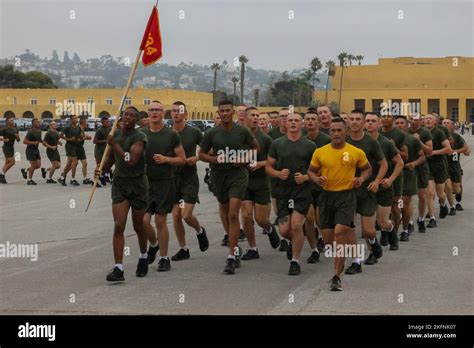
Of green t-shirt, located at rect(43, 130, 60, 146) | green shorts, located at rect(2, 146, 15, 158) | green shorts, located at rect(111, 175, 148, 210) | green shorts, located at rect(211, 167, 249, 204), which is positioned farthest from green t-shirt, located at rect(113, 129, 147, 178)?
green shorts, located at rect(2, 146, 15, 158)

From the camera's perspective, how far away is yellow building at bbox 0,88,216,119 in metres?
116

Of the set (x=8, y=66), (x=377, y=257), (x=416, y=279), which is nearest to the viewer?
(x=416, y=279)

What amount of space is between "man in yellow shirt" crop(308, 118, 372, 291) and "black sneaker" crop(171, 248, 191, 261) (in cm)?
242

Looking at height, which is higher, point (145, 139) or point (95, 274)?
point (145, 139)

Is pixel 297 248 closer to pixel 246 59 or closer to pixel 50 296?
pixel 50 296

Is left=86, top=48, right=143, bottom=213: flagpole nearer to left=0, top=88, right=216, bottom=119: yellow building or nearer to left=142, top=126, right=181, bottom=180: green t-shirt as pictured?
left=142, top=126, right=181, bottom=180: green t-shirt

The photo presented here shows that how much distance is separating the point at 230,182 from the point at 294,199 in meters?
0.81

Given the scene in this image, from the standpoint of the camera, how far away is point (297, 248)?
34.8ft

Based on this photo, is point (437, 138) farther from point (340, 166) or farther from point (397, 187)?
point (340, 166)

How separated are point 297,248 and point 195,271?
122cm

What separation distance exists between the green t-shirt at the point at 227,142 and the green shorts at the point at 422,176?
4770 millimetres

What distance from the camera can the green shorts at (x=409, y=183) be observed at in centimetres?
1399

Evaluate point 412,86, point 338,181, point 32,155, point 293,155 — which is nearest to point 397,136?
point 293,155
